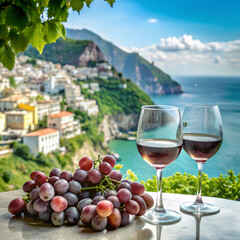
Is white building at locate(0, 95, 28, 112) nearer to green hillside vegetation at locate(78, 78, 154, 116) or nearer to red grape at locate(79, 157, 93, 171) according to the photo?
green hillside vegetation at locate(78, 78, 154, 116)

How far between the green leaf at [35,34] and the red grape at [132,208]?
1.16ft

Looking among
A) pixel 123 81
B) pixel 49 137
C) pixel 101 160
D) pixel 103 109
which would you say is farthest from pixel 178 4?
pixel 101 160

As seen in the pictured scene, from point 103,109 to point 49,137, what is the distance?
494 cm

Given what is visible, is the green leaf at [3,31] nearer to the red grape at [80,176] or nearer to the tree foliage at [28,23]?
the tree foliage at [28,23]

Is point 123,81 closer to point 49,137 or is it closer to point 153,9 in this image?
point 153,9

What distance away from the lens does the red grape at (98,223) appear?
0.58 metres

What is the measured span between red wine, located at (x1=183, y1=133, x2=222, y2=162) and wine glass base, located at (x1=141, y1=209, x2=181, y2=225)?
0.43 feet

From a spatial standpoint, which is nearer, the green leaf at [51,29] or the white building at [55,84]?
the green leaf at [51,29]

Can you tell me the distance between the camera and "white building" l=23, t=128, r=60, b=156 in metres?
14.7

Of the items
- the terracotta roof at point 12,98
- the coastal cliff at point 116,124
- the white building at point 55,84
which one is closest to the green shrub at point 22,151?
the terracotta roof at point 12,98

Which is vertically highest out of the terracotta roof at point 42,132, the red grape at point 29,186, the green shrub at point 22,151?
the red grape at point 29,186

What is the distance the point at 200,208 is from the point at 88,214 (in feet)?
0.85

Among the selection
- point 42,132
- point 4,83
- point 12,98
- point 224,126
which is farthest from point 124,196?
point 4,83

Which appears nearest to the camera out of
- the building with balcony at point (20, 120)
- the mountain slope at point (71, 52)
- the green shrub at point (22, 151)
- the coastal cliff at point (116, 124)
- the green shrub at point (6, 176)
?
the green shrub at point (6, 176)
